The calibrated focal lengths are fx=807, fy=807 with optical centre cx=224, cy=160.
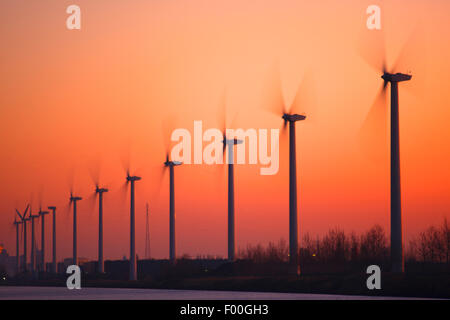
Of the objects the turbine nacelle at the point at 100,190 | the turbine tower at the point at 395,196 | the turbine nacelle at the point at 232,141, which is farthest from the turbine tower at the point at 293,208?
the turbine nacelle at the point at 100,190

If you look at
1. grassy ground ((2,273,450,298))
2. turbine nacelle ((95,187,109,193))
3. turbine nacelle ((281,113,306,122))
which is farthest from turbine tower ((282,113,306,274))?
turbine nacelle ((95,187,109,193))

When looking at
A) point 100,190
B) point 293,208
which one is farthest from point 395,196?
point 100,190

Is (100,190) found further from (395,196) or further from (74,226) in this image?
(395,196)

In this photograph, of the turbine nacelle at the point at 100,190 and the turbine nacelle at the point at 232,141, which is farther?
the turbine nacelle at the point at 100,190

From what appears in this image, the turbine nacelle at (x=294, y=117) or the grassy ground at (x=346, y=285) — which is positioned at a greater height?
the turbine nacelle at (x=294, y=117)

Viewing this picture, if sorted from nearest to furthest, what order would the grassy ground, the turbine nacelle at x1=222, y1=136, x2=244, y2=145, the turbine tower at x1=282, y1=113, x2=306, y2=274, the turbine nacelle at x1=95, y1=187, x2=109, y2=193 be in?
the grassy ground, the turbine tower at x1=282, y1=113, x2=306, y2=274, the turbine nacelle at x1=222, y1=136, x2=244, y2=145, the turbine nacelle at x1=95, y1=187, x2=109, y2=193

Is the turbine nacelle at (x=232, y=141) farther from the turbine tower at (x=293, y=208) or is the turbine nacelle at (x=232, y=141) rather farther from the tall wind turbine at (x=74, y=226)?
the tall wind turbine at (x=74, y=226)

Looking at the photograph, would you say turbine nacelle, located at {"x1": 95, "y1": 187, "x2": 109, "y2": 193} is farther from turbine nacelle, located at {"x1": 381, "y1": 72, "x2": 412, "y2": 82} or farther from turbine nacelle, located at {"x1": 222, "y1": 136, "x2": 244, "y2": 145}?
turbine nacelle, located at {"x1": 381, "y1": 72, "x2": 412, "y2": 82}

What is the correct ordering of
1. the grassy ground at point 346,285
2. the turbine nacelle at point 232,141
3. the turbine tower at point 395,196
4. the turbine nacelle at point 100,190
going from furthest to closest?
1. the turbine nacelle at point 100,190
2. the turbine nacelle at point 232,141
3. the turbine tower at point 395,196
4. the grassy ground at point 346,285

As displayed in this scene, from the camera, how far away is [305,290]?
71.2 metres

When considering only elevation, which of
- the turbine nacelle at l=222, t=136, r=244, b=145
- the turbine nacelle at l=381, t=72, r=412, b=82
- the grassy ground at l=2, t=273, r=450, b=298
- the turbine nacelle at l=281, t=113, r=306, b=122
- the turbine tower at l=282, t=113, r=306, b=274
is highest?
the turbine nacelle at l=381, t=72, r=412, b=82
